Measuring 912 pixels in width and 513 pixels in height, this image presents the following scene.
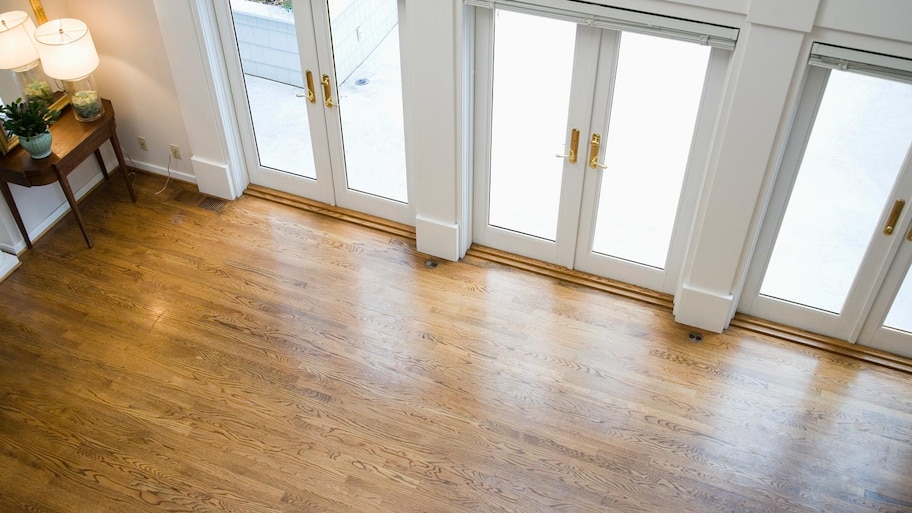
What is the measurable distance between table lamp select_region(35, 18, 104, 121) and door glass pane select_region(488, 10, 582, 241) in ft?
9.16

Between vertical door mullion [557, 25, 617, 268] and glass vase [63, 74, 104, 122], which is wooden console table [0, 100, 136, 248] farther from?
vertical door mullion [557, 25, 617, 268]

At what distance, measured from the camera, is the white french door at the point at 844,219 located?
423 centimetres

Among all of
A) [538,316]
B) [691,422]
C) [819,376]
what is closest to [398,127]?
[538,316]

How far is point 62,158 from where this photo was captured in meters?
5.41

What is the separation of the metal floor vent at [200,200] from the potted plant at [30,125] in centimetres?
109

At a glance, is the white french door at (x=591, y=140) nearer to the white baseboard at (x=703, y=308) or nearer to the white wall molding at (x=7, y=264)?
the white baseboard at (x=703, y=308)

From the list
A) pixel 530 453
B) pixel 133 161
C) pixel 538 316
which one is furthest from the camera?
pixel 133 161

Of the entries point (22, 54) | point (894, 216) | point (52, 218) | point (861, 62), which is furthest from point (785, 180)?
point (52, 218)

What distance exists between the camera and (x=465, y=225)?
562cm

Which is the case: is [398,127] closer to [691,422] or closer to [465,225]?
[465,225]

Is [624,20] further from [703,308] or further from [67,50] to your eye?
[67,50]

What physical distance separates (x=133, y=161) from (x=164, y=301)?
174cm

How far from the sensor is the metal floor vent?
6.18m

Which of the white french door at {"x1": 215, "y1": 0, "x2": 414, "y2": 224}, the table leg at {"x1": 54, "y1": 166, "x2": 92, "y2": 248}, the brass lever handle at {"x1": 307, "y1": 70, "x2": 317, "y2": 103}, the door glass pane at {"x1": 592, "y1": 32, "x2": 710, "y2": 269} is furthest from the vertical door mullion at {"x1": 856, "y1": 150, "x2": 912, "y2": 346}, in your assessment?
the table leg at {"x1": 54, "y1": 166, "x2": 92, "y2": 248}
